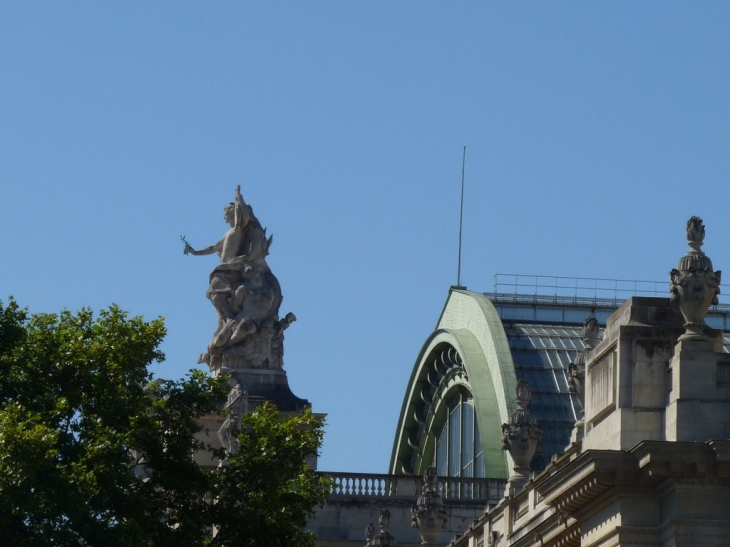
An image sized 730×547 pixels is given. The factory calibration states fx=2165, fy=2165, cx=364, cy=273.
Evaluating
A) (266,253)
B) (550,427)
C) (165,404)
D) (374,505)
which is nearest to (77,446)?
Result: (165,404)

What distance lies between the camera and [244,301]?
66.0 metres

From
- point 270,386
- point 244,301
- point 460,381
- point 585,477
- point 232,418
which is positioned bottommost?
point 585,477

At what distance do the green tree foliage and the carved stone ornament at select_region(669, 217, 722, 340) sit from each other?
41.9 ft

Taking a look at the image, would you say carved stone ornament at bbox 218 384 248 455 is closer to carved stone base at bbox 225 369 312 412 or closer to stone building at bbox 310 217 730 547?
carved stone base at bbox 225 369 312 412

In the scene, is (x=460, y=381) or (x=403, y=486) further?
(x=460, y=381)

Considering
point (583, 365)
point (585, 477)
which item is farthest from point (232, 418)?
point (585, 477)

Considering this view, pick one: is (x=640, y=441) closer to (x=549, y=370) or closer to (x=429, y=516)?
(x=429, y=516)

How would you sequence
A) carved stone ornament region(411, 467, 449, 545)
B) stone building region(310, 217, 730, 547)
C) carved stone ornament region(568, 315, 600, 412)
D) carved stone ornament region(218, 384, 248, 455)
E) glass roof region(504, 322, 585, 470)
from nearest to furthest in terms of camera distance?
stone building region(310, 217, 730, 547) < carved stone ornament region(568, 315, 600, 412) < carved stone ornament region(411, 467, 449, 545) < carved stone ornament region(218, 384, 248, 455) < glass roof region(504, 322, 585, 470)

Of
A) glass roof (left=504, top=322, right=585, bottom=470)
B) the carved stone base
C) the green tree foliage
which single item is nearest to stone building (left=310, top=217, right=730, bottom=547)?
the green tree foliage

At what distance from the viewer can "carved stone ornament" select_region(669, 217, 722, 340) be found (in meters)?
34.4

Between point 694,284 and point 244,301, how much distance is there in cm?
3286

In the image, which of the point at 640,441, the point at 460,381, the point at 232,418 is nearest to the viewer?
the point at 640,441

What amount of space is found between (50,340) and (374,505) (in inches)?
715

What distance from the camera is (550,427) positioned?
73.2m
